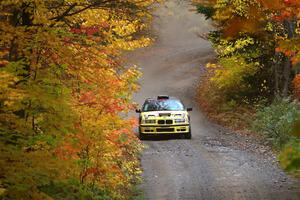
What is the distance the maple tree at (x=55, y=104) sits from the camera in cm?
696

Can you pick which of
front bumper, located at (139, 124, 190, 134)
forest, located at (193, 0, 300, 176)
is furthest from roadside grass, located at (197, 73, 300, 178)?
front bumper, located at (139, 124, 190, 134)

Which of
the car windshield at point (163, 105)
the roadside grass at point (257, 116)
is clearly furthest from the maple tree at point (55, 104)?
the car windshield at point (163, 105)

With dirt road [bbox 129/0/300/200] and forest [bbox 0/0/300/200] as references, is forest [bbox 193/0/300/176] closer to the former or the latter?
dirt road [bbox 129/0/300/200]

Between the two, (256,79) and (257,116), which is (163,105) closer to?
(257,116)

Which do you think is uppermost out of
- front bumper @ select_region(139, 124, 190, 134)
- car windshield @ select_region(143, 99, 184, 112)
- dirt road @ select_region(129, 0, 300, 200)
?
car windshield @ select_region(143, 99, 184, 112)

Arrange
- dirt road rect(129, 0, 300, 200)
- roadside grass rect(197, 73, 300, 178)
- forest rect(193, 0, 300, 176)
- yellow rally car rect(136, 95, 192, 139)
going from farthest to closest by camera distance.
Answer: forest rect(193, 0, 300, 176)
yellow rally car rect(136, 95, 192, 139)
roadside grass rect(197, 73, 300, 178)
dirt road rect(129, 0, 300, 200)

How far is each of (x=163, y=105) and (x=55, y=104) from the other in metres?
12.3

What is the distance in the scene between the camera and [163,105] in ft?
63.5

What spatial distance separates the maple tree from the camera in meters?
6.96

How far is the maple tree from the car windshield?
776cm

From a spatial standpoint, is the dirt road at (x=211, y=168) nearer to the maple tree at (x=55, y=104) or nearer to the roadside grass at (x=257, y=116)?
the roadside grass at (x=257, y=116)

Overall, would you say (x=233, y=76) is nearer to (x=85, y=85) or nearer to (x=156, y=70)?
(x=156, y=70)

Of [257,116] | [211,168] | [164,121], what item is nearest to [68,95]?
[211,168]

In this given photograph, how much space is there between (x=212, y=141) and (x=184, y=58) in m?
26.8
